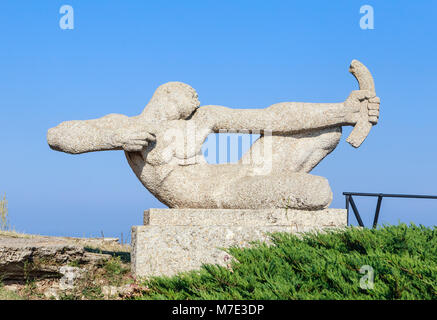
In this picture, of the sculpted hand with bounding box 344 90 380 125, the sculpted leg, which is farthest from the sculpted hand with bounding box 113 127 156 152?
the sculpted hand with bounding box 344 90 380 125

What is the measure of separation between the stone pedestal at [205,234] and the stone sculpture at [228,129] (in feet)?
0.53

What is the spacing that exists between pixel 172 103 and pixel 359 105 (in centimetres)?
221

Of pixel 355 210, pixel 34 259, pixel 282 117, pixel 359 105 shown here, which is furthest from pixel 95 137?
pixel 355 210

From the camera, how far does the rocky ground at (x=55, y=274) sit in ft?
17.9

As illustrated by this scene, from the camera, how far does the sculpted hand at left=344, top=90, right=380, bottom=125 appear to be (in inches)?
245

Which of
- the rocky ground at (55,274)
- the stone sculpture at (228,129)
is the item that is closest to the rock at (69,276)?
the rocky ground at (55,274)

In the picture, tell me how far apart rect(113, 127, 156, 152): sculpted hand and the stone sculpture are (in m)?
0.01

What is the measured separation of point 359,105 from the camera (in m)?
6.27

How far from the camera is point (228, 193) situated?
5828 mm

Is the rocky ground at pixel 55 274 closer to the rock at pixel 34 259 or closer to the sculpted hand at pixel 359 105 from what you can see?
the rock at pixel 34 259

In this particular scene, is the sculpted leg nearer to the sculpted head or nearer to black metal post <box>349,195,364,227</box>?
the sculpted head

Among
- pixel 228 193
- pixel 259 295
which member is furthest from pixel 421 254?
pixel 228 193

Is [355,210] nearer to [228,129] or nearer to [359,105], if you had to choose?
[359,105]
